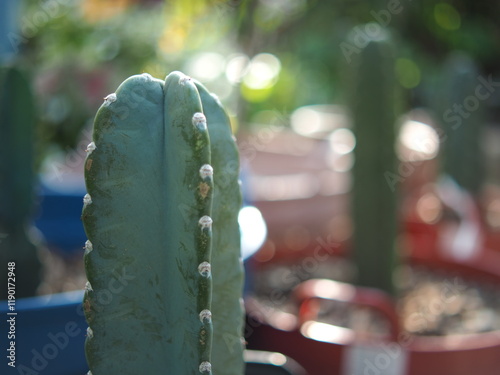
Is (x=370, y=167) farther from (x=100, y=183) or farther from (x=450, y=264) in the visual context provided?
(x=100, y=183)

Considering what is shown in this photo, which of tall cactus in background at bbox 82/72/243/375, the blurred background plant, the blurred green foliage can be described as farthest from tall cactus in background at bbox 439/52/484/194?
tall cactus in background at bbox 82/72/243/375

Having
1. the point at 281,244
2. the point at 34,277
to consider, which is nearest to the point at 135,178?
the point at 34,277

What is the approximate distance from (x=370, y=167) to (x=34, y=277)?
0.61 metres

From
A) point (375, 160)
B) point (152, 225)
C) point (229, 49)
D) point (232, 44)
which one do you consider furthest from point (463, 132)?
point (229, 49)

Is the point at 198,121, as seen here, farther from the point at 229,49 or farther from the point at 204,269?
the point at 229,49

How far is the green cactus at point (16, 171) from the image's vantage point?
1.01 m

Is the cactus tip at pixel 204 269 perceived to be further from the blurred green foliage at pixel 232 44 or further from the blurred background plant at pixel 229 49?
the blurred green foliage at pixel 232 44

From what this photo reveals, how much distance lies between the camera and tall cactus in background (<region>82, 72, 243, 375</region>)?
1.90ft

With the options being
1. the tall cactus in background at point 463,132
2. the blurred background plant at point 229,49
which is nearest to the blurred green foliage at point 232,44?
the blurred background plant at point 229,49

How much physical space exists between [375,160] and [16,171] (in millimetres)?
615

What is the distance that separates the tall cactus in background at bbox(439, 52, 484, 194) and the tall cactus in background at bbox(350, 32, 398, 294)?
28.0 inches

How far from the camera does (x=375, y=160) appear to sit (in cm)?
122

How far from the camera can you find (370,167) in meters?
1.23

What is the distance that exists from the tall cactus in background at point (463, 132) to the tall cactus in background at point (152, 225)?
54.3 inches
